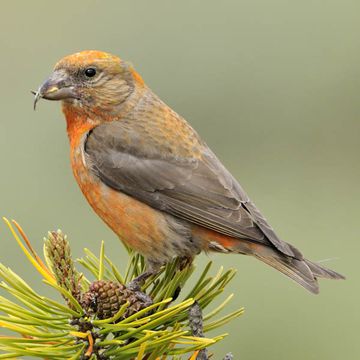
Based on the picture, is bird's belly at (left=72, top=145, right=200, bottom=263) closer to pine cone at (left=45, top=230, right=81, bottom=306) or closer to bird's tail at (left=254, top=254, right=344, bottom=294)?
bird's tail at (left=254, top=254, right=344, bottom=294)

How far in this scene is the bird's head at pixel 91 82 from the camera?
4.48 metres

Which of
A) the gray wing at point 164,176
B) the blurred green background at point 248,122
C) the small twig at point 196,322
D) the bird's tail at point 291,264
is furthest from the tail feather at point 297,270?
the blurred green background at point 248,122

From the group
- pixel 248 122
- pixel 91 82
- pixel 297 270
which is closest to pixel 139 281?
pixel 297 270

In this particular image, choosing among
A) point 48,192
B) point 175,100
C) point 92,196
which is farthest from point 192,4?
point 92,196

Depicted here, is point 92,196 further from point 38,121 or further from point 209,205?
point 38,121

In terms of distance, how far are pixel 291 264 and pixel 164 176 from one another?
0.68m

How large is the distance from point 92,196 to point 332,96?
3875mm

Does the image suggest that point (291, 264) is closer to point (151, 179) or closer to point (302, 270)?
point (302, 270)

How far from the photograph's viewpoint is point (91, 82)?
4.61 meters

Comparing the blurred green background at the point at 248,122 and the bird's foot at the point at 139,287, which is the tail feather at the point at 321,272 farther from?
the blurred green background at the point at 248,122

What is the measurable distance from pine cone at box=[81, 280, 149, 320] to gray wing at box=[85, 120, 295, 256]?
45.4 inches

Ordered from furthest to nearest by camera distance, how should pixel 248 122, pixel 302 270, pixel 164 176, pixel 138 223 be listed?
pixel 248 122 < pixel 164 176 < pixel 138 223 < pixel 302 270

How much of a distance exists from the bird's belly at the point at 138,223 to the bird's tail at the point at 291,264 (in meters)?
0.22

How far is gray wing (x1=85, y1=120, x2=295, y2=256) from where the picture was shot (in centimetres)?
433
